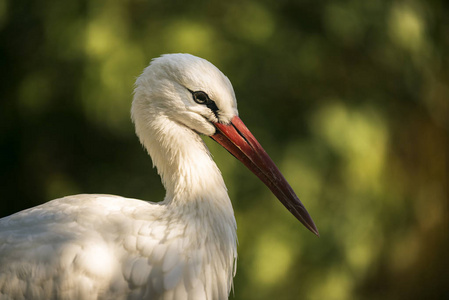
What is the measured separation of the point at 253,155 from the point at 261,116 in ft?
2.77

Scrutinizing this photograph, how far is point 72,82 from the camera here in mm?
2451

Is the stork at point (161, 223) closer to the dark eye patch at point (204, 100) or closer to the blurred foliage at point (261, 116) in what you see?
the dark eye patch at point (204, 100)

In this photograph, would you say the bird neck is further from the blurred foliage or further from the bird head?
the blurred foliage

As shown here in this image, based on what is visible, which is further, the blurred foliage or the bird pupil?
the blurred foliage

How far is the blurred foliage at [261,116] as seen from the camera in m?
2.44

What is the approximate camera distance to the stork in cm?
147

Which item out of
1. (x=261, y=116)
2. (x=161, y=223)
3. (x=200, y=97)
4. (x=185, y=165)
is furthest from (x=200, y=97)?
(x=261, y=116)

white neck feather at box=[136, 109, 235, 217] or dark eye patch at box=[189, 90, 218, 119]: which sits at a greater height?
dark eye patch at box=[189, 90, 218, 119]

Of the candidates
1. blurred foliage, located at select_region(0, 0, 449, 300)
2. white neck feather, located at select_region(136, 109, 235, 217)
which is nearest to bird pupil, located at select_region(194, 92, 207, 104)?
white neck feather, located at select_region(136, 109, 235, 217)

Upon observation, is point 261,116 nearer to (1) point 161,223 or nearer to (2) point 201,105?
(2) point 201,105

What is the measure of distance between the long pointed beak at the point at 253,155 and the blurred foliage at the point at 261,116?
758 mm

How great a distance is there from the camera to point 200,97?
159cm

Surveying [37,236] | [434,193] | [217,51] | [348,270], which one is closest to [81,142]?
[217,51]

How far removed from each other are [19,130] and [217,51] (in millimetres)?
1060
